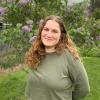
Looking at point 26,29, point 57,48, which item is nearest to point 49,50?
point 57,48

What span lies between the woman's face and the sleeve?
189mm

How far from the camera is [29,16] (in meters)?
8.41

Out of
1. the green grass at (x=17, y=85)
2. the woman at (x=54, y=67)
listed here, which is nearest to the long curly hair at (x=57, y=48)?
the woman at (x=54, y=67)

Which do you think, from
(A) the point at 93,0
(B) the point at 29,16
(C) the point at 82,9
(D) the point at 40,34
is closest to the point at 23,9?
(B) the point at 29,16

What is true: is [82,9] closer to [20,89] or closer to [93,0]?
[20,89]

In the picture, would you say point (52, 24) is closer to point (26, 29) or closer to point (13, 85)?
point (26, 29)

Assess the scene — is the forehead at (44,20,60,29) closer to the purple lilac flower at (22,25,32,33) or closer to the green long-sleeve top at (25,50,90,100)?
the green long-sleeve top at (25,50,90,100)

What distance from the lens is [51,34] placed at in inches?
143

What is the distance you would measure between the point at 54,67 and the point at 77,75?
8.9 inches

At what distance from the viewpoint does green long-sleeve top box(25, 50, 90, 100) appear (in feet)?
11.6

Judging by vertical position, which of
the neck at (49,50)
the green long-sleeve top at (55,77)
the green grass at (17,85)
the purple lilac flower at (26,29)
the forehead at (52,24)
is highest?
the forehead at (52,24)

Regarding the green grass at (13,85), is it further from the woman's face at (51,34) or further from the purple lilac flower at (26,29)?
the woman's face at (51,34)

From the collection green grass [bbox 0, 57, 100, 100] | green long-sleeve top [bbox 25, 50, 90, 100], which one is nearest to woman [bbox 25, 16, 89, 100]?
green long-sleeve top [bbox 25, 50, 90, 100]

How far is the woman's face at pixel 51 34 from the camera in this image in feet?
11.9
